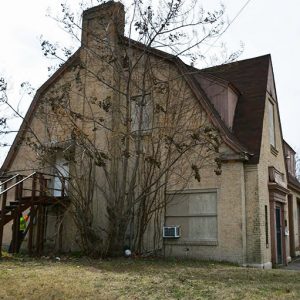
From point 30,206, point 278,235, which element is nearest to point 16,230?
point 30,206

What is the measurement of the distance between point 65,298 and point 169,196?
8.21 meters

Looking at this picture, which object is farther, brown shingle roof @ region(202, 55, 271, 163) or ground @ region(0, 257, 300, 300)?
brown shingle roof @ region(202, 55, 271, 163)

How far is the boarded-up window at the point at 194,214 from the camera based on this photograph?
51.0ft

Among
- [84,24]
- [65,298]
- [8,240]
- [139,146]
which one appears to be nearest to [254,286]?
[65,298]

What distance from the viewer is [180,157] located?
15.5 meters

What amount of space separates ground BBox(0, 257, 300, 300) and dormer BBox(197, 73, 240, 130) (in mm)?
6460

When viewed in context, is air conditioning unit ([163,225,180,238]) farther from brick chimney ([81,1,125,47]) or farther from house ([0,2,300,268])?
brick chimney ([81,1,125,47])

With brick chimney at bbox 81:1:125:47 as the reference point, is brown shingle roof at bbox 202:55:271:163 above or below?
below

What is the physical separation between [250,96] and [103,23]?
605cm

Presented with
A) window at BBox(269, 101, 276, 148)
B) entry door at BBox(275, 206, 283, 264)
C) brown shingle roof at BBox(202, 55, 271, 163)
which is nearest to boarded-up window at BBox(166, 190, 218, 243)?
brown shingle roof at BBox(202, 55, 271, 163)

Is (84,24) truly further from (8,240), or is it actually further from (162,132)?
(8,240)

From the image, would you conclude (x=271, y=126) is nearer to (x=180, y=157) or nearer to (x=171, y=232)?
(x=180, y=157)

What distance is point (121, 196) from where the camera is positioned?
14.9 metres

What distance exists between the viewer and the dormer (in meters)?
16.7
